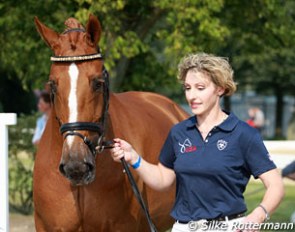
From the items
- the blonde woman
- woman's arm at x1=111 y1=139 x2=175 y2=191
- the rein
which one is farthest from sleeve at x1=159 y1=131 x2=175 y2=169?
the rein

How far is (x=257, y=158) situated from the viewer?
4.02m

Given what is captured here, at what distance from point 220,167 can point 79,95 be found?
1.06 meters

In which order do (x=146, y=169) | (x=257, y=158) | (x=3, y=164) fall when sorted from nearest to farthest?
(x=257, y=158) < (x=146, y=169) < (x=3, y=164)

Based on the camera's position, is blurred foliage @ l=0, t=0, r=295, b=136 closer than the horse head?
No

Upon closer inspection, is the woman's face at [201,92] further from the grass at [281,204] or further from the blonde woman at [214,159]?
the grass at [281,204]

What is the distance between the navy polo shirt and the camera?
159 inches

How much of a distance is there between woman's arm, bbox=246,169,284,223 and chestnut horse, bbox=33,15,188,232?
3.53ft

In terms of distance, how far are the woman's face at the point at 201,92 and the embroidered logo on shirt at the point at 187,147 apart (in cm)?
20

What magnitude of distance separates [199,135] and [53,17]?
8.30 metres

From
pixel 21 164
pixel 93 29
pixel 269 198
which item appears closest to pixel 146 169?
pixel 269 198

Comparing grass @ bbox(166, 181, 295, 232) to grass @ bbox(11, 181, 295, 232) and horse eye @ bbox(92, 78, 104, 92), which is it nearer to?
grass @ bbox(11, 181, 295, 232)

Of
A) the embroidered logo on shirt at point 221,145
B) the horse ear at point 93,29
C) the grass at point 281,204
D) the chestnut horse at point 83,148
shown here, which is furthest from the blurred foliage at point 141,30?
the embroidered logo on shirt at point 221,145

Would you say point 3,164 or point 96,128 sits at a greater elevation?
point 96,128

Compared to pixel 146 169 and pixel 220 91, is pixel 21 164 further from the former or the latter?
pixel 220 91
